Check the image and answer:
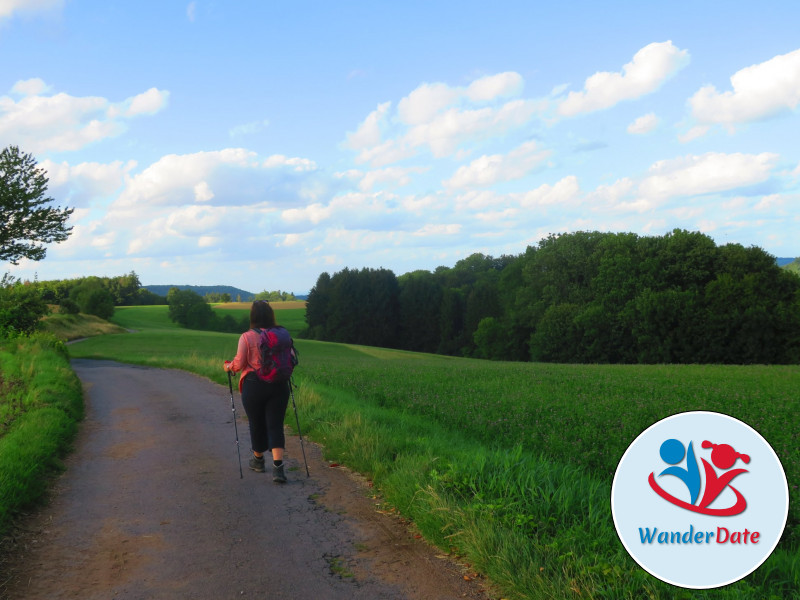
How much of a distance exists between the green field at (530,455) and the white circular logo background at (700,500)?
0.54 metres

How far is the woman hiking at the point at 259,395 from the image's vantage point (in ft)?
25.8

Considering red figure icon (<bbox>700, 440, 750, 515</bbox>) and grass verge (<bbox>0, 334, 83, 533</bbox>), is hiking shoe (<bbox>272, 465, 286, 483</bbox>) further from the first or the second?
red figure icon (<bbox>700, 440, 750, 515</bbox>)

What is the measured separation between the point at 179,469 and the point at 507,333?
63995mm

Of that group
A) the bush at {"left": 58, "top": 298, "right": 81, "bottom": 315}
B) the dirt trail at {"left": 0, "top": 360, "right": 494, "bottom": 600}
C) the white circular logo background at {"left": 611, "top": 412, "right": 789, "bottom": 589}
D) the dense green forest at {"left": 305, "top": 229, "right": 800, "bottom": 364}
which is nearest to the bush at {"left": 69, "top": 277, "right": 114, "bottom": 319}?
the bush at {"left": 58, "top": 298, "right": 81, "bottom": 315}

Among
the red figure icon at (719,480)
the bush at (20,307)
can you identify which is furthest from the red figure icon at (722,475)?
the bush at (20,307)

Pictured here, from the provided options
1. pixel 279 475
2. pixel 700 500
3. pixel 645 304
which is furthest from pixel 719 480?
pixel 645 304

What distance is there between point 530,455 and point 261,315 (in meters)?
3.74

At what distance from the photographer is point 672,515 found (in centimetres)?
346

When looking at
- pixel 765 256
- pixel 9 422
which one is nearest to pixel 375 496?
pixel 9 422

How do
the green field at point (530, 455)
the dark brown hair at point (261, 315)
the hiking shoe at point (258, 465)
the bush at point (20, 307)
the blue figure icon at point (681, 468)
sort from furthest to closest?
the bush at point (20, 307)
the hiking shoe at point (258, 465)
the dark brown hair at point (261, 315)
the green field at point (530, 455)
the blue figure icon at point (681, 468)

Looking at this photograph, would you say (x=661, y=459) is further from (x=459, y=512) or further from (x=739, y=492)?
(x=459, y=512)

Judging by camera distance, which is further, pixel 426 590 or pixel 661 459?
pixel 426 590

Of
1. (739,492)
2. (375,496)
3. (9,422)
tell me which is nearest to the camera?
(739,492)

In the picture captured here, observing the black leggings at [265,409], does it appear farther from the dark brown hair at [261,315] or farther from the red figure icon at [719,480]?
the red figure icon at [719,480]
